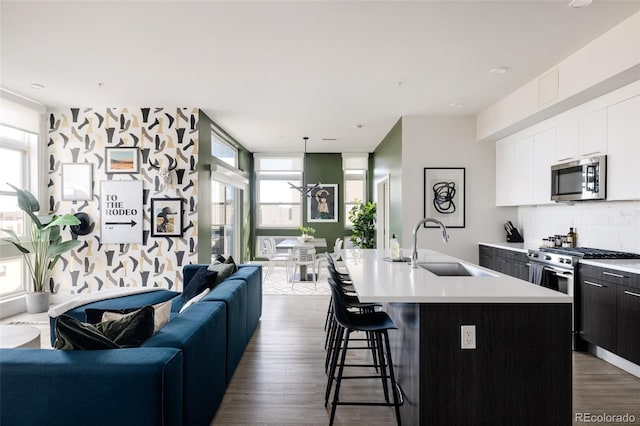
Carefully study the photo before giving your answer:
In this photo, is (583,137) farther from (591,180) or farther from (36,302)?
(36,302)

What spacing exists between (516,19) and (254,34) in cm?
209

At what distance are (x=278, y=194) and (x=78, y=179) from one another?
4.62 metres

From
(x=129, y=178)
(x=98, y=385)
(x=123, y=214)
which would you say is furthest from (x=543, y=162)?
(x=123, y=214)

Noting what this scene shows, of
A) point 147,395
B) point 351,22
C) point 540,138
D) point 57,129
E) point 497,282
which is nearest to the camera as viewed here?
point 147,395

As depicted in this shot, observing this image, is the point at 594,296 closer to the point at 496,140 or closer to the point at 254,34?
the point at 496,140

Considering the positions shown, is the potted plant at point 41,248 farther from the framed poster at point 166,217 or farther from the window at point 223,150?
the window at point 223,150

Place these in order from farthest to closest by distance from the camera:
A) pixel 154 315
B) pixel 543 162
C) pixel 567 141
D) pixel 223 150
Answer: pixel 223 150
pixel 543 162
pixel 567 141
pixel 154 315

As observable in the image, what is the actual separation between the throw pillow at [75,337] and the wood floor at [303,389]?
107cm

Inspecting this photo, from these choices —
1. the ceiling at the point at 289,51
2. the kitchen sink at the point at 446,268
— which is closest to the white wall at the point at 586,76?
the ceiling at the point at 289,51

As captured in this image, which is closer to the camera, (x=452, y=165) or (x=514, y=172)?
(x=514, y=172)

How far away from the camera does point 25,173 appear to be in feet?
16.8

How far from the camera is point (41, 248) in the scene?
498 cm

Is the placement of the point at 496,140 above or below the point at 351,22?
below

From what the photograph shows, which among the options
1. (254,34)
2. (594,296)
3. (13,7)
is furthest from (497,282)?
(13,7)
